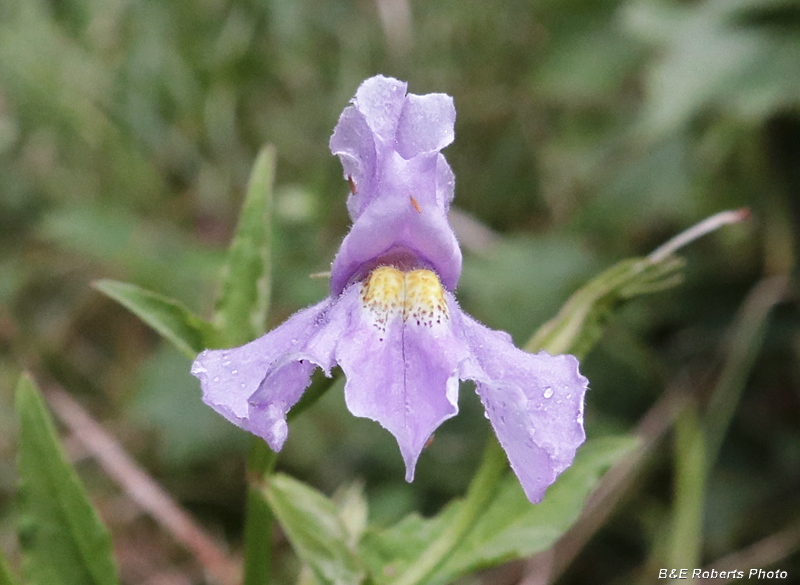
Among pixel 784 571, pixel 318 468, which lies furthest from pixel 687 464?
pixel 318 468

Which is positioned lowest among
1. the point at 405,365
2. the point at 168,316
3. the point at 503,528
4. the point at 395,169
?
the point at 503,528

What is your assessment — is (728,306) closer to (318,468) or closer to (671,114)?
(671,114)

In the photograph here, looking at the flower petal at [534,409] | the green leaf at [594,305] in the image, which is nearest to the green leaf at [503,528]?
the green leaf at [594,305]

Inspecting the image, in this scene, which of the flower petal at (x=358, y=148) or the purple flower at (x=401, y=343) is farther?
the flower petal at (x=358, y=148)

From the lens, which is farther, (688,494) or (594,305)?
(688,494)

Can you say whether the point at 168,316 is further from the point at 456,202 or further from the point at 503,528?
the point at 456,202

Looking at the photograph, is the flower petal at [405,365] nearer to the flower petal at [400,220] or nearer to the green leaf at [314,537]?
the flower petal at [400,220]

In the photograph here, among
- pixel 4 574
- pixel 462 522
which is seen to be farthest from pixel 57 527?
pixel 462 522
